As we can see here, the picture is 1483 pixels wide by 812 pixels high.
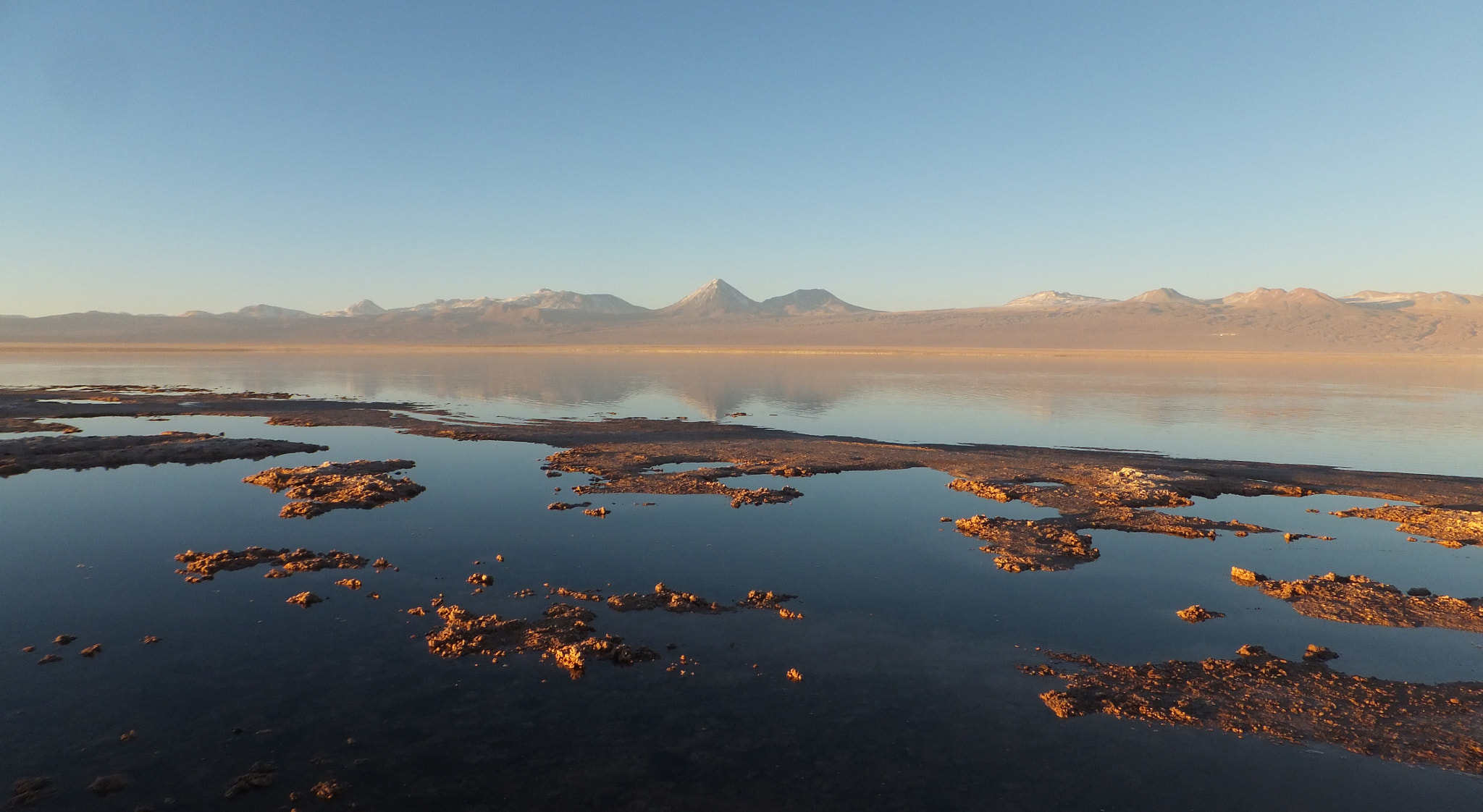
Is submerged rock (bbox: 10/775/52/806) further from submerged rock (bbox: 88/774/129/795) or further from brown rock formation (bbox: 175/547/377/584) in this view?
brown rock formation (bbox: 175/547/377/584)

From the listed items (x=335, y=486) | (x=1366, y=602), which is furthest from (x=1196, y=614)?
(x=335, y=486)

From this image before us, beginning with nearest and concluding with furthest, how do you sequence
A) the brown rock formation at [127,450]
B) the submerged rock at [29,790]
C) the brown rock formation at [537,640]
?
the submerged rock at [29,790], the brown rock formation at [537,640], the brown rock formation at [127,450]

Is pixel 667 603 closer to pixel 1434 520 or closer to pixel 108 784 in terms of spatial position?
pixel 108 784

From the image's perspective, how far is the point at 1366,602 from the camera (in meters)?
10.4

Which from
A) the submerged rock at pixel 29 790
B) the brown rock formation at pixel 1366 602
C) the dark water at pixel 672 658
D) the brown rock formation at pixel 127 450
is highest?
the brown rock formation at pixel 127 450

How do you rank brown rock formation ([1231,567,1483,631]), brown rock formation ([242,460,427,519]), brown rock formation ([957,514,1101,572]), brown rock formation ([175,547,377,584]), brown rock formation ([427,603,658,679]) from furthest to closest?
brown rock formation ([242,460,427,519]), brown rock formation ([957,514,1101,572]), brown rock formation ([175,547,377,584]), brown rock formation ([1231,567,1483,631]), brown rock formation ([427,603,658,679])

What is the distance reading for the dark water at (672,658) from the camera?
6.22 metres

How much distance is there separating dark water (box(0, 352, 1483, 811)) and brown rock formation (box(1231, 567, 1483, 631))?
31cm

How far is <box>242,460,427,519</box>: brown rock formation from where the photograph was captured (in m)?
15.3

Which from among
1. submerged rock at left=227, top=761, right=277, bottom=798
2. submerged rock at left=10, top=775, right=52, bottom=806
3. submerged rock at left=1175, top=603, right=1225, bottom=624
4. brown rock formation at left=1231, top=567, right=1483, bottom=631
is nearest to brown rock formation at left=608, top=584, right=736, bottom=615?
submerged rock at left=227, top=761, right=277, bottom=798

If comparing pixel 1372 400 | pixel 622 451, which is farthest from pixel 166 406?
pixel 1372 400

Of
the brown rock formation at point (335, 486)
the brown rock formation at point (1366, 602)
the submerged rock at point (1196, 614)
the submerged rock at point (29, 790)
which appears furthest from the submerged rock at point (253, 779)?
the brown rock formation at point (1366, 602)

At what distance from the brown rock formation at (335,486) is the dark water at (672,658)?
54 centimetres

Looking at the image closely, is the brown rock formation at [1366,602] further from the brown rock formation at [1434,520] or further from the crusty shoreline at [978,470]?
the brown rock formation at [1434,520]
